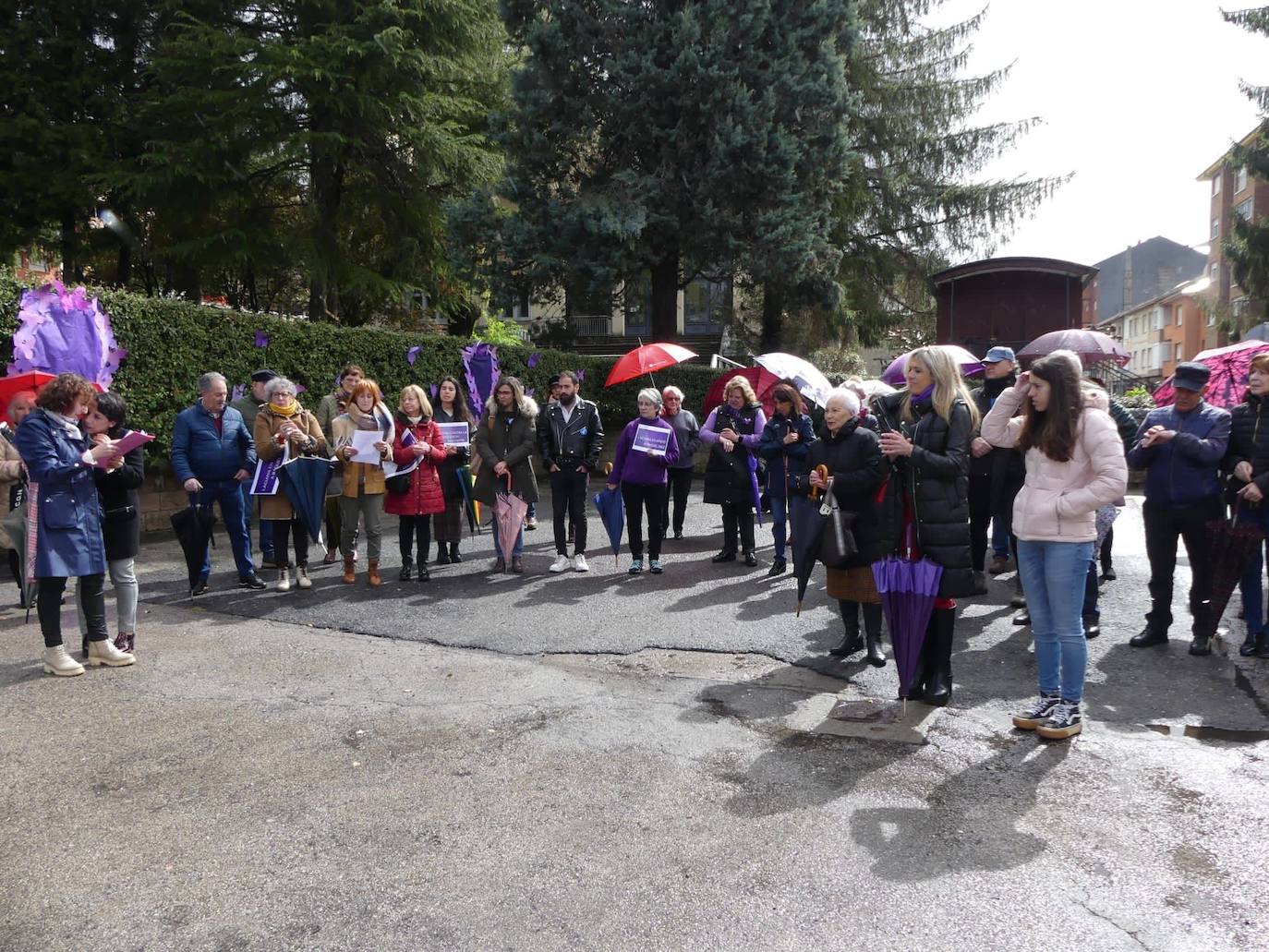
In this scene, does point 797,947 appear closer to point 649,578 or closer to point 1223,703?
point 1223,703

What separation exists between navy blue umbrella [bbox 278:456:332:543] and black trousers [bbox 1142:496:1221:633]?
6.76m

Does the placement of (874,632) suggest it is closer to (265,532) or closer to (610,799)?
(610,799)

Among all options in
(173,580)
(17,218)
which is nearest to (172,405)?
(173,580)

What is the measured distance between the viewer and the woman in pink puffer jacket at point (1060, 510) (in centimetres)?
457

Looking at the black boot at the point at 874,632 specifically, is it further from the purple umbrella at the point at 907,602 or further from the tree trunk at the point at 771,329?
the tree trunk at the point at 771,329

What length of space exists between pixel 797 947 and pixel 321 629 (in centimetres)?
501

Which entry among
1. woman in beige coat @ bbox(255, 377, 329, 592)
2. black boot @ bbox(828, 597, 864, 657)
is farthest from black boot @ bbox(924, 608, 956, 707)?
woman in beige coat @ bbox(255, 377, 329, 592)

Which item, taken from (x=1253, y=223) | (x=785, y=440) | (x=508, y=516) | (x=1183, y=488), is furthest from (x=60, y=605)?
(x=1253, y=223)

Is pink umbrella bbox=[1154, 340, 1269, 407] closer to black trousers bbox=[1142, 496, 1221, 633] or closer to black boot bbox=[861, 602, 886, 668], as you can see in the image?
black trousers bbox=[1142, 496, 1221, 633]

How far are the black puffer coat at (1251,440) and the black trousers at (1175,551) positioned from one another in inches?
11.3

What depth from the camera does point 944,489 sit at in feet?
16.7

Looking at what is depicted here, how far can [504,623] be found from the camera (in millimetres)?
7168

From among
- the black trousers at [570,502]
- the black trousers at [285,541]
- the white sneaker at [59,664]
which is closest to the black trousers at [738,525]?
the black trousers at [570,502]

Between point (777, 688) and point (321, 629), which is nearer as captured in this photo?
point (777, 688)
